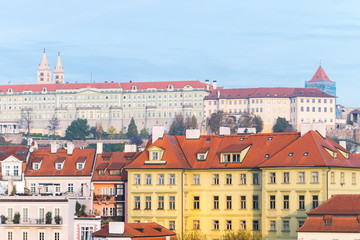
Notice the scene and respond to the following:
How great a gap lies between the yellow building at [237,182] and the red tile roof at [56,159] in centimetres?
584

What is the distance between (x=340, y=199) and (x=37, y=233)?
66.5ft

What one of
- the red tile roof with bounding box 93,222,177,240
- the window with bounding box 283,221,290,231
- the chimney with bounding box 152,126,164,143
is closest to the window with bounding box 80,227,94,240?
the red tile roof with bounding box 93,222,177,240

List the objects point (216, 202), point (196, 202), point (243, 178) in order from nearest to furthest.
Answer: point (243, 178)
point (216, 202)
point (196, 202)

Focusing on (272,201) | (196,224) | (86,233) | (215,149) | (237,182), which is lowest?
(86,233)

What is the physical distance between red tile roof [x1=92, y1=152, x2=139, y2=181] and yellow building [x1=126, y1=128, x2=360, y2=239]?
10.6 feet

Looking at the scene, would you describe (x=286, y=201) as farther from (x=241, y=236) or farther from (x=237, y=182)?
(x=237, y=182)

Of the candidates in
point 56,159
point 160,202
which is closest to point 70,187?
point 56,159

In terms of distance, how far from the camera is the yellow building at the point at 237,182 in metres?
72.7

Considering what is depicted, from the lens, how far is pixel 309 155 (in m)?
73.1

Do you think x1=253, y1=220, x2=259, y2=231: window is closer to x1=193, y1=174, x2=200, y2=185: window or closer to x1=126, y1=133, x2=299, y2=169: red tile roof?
x1=126, y1=133, x2=299, y2=169: red tile roof

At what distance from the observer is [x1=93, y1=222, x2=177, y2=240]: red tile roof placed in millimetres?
65125

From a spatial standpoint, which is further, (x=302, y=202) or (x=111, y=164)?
(x=111, y=164)

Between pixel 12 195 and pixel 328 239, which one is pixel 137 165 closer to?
pixel 12 195

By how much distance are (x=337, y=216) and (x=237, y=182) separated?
13.0 m
